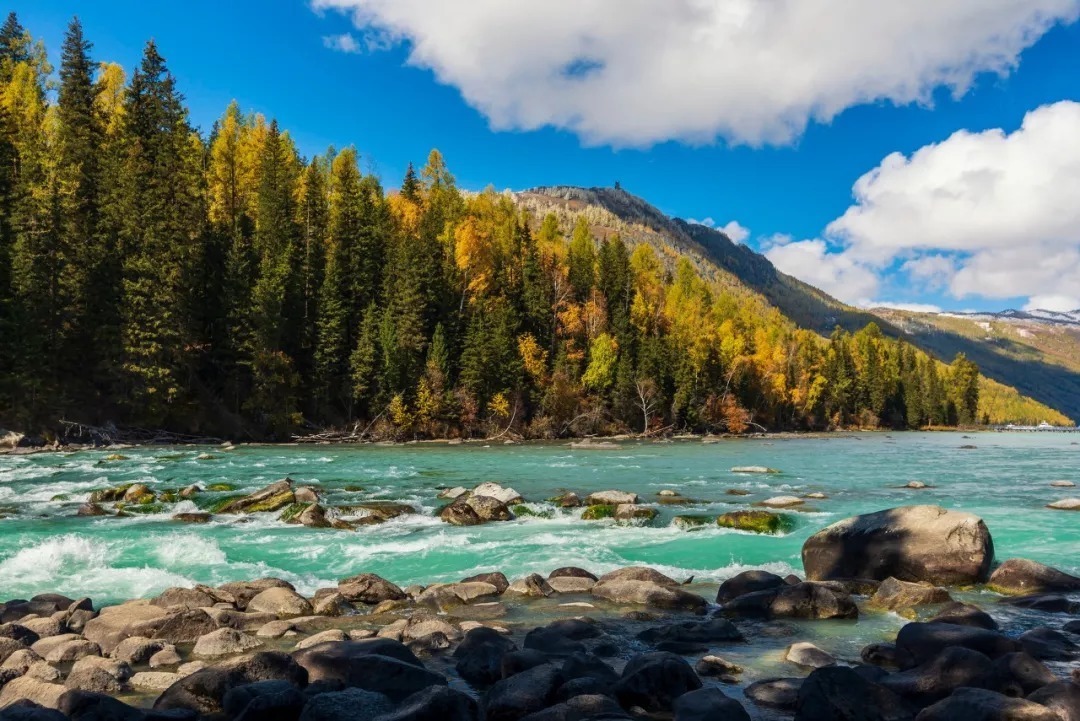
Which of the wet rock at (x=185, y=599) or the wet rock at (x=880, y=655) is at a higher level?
the wet rock at (x=880, y=655)

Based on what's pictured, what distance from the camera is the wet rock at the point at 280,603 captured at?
1145 cm

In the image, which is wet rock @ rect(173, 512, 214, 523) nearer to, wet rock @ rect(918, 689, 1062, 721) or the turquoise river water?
the turquoise river water

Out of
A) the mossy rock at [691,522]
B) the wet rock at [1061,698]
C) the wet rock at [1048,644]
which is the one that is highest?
the wet rock at [1061,698]

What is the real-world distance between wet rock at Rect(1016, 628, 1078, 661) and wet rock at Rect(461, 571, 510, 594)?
8.33 metres

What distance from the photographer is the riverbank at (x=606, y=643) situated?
23.0 feet

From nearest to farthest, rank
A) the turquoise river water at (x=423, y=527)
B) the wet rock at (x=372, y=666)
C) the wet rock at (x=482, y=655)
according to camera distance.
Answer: the wet rock at (x=372, y=666), the wet rock at (x=482, y=655), the turquoise river water at (x=423, y=527)

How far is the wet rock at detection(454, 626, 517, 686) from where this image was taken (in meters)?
8.48

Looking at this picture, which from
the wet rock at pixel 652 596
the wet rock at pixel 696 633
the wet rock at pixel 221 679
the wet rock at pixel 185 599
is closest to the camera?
the wet rock at pixel 221 679

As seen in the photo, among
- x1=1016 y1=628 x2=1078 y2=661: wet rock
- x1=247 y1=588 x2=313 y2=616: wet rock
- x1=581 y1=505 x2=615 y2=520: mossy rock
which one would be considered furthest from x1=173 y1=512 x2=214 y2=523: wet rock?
x1=1016 y1=628 x2=1078 y2=661: wet rock

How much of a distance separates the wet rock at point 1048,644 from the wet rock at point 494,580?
27.3ft

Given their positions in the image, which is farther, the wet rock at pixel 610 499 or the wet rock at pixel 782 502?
the wet rock at pixel 782 502

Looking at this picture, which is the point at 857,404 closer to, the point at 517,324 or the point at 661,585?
the point at 517,324

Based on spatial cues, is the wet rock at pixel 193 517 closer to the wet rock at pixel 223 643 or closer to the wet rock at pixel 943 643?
the wet rock at pixel 223 643

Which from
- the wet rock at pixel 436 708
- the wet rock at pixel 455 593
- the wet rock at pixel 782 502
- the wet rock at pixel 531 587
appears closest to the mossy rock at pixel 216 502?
the wet rock at pixel 455 593
